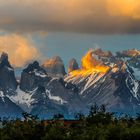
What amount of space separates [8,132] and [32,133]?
29.3 ft

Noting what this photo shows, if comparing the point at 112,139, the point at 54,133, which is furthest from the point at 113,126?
the point at 54,133

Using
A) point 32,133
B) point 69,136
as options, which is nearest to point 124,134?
point 69,136

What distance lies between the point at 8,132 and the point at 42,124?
10.8 metres

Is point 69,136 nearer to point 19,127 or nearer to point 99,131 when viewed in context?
point 99,131

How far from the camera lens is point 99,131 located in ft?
589

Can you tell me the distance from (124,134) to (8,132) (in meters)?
37.8

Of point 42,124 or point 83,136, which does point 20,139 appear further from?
point 83,136

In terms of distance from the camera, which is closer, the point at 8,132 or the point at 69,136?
the point at 69,136

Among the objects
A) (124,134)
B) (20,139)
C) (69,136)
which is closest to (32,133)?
(20,139)

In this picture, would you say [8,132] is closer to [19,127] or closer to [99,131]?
[19,127]

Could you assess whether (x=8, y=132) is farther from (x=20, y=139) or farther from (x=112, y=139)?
(x=112, y=139)

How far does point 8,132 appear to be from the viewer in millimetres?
195500

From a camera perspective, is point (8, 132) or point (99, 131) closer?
point (99, 131)

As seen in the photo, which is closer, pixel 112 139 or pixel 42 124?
pixel 112 139
